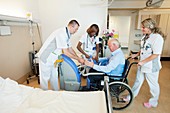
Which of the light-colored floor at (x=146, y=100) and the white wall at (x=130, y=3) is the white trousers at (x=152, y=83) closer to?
the light-colored floor at (x=146, y=100)

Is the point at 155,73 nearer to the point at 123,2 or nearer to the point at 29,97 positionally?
the point at 29,97

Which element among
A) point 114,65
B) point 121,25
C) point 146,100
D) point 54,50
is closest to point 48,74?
point 54,50

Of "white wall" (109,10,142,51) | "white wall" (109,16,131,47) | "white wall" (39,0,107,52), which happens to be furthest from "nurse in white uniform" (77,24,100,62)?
"white wall" (109,16,131,47)

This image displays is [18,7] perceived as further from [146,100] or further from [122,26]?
[122,26]

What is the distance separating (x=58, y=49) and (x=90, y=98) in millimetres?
960

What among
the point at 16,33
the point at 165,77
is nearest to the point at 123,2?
the point at 165,77

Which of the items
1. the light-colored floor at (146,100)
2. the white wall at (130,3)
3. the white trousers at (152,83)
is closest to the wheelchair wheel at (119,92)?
the light-colored floor at (146,100)

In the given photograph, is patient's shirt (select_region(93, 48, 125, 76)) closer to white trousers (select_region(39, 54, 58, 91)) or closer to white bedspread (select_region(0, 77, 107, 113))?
white bedspread (select_region(0, 77, 107, 113))

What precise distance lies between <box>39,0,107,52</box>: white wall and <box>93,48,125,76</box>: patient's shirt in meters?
2.13

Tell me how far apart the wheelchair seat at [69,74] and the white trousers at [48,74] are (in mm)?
269

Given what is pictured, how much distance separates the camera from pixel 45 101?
121cm

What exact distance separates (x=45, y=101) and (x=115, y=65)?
3.36ft

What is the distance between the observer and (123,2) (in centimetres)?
427

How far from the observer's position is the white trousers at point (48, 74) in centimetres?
199
